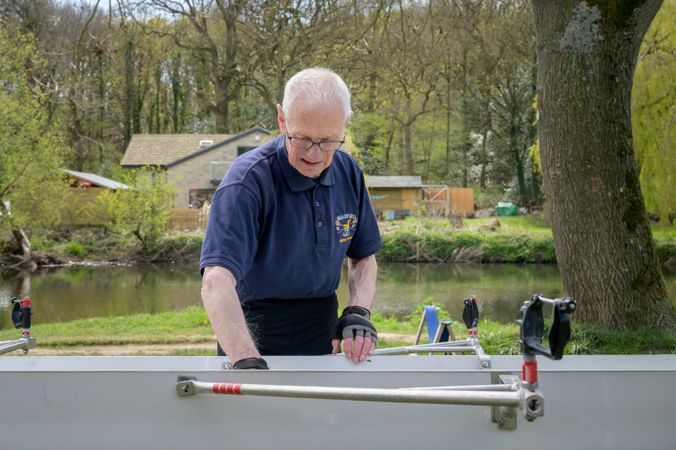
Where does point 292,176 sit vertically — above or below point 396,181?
below

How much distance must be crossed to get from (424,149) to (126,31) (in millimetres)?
37137

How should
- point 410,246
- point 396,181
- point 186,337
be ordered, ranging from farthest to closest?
1. point 396,181
2. point 410,246
3. point 186,337

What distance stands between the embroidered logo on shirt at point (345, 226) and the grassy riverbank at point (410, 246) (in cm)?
2589

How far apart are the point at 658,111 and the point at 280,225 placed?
14605mm

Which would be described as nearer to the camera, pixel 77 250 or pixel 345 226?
pixel 345 226

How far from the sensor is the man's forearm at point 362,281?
A: 9.48 feet

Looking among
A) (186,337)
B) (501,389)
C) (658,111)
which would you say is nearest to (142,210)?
(186,337)

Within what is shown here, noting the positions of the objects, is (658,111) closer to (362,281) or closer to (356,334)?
(362,281)

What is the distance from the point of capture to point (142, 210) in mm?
30344

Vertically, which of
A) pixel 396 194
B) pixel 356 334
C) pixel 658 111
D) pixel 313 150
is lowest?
pixel 356 334

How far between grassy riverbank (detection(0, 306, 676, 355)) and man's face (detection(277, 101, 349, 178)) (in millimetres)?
4796

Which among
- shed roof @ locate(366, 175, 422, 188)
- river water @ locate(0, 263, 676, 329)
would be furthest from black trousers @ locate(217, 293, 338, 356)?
shed roof @ locate(366, 175, 422, 188)

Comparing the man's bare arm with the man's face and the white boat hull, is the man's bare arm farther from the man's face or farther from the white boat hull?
the white boat hull

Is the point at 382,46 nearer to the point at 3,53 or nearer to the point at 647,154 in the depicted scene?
the point at 647,154
